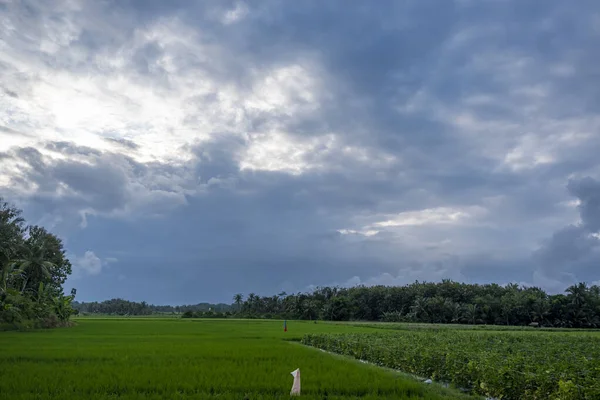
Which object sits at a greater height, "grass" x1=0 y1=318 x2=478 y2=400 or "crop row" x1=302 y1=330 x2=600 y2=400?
"crop row" x1=302 y1=330 x2=600 y2=400

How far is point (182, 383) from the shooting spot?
10.4 meters

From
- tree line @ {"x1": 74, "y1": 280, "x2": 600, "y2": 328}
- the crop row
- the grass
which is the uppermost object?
tree line @ {"x1": 74, "y1": 280, "x2": 600, "y2": 328}

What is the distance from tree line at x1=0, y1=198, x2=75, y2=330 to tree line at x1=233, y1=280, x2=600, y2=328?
4147cm

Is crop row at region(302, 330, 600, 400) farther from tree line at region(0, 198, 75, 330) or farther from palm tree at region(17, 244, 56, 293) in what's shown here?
palm tree at region(17, 244, 56, 293)

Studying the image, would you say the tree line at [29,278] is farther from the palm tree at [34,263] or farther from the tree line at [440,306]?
the tree line at [440,306]

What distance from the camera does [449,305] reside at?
6456 cm

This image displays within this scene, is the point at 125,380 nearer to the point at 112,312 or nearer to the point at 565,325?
the point at 565,325

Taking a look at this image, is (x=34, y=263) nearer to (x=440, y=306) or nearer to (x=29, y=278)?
(x=29, y=278)

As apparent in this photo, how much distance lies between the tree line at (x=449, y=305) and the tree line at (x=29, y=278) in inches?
1633

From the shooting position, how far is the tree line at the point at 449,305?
59.1m

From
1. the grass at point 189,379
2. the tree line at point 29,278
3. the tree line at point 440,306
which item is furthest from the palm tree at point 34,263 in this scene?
the tree line at point 440,306

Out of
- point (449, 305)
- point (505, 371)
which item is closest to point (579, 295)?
point (449, 305)

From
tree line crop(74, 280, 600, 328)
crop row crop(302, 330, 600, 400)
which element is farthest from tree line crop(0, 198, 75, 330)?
tree line crop(74, 280, 600, 328)

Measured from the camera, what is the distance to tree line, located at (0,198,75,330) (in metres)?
31.8
